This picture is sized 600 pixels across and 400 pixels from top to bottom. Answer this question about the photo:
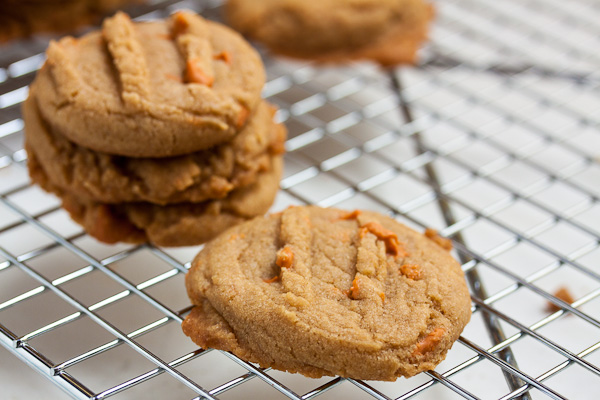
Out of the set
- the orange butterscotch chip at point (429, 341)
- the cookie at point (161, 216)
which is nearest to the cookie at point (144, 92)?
the cookie at point (161, 216)

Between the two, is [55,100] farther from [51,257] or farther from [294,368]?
[294,368]

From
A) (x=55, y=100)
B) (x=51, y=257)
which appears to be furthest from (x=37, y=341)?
(x=55, y=100)

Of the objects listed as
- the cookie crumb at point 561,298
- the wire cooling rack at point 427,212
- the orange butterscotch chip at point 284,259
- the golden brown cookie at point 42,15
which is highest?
the golden brown cookie at point 42,15

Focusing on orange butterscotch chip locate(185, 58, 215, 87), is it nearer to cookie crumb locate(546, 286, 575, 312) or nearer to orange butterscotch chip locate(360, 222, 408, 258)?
orange butterscotch chip locate(360, 222, 408, 258)

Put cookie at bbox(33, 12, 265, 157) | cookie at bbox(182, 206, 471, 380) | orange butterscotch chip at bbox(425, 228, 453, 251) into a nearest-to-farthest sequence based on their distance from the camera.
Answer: cookie at bbox(182, 206, 471, 380) < cookie at bbox(33, 12, 265, 157) < orange butterscotch chip at bbox(425, 228, 453, 251)

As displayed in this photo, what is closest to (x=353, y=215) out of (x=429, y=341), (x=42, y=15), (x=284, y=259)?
(x=284, y=259)

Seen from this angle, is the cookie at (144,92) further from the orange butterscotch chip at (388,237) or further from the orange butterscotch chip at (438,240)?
the orange butterscotch chip at (438,240)

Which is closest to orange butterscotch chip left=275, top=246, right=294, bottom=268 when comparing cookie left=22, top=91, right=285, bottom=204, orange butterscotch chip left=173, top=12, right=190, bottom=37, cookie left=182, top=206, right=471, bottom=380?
cookie left=182, top=206, right=471, bottom=380
